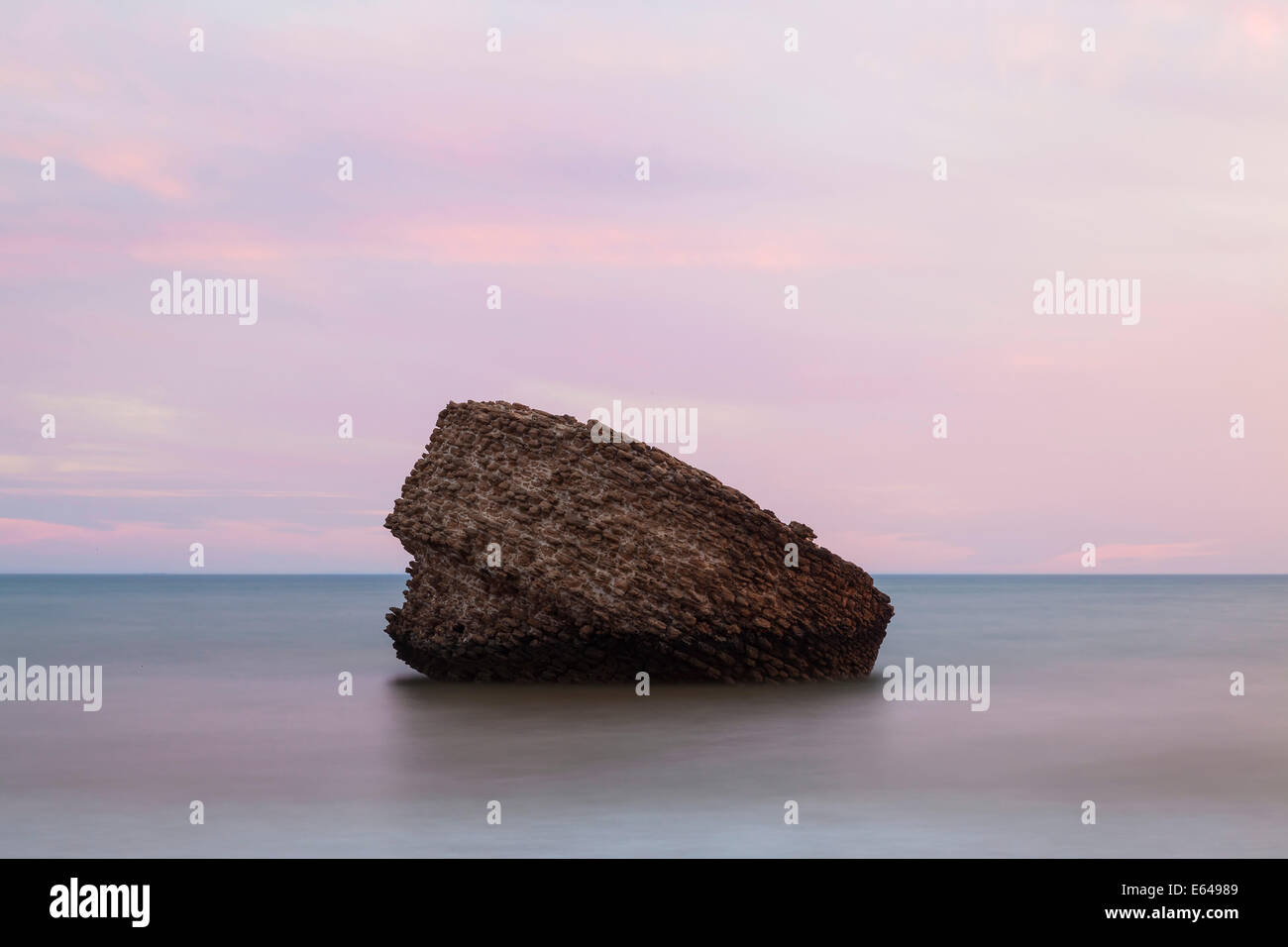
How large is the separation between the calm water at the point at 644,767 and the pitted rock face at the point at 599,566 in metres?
0.67

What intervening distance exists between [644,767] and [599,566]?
599 centimetres

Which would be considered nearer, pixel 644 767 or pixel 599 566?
pixel 644 767

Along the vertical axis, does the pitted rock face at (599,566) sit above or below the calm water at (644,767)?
above

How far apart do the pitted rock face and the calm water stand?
665mm

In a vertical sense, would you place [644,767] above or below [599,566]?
below

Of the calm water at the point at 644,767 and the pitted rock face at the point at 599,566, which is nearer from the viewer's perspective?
the calm water at the point at 644,767

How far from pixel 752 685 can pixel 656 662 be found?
5.34 ft

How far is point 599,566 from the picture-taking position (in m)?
19.9

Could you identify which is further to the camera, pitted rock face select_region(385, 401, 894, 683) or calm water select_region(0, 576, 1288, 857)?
pitted rock face select_region(385, 401, 894, 683)

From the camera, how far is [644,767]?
14.2m

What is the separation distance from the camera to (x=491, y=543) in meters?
20.2

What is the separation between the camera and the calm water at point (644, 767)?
11234mm

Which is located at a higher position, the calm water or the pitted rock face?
the pitted rock face

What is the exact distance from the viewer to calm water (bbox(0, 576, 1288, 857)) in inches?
442
